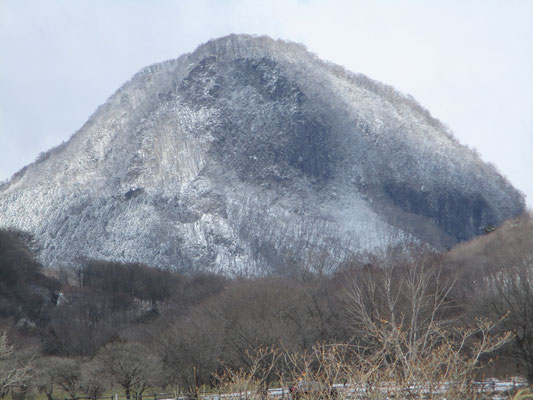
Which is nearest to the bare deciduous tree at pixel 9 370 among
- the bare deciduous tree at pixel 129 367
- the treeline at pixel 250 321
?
the treeline at pixel 250 321

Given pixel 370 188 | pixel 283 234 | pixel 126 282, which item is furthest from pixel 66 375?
pixel 370 188

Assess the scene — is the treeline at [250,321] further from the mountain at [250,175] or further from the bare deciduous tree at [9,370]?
the mountain at [250,175]

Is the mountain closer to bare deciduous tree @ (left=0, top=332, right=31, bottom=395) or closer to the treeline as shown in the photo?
the treeline

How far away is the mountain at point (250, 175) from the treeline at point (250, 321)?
2161 centimetres

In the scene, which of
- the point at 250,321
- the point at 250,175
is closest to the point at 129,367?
the point at 250,321

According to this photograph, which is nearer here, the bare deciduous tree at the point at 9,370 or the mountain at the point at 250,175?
the bare deciduous tree at the point at 9,370

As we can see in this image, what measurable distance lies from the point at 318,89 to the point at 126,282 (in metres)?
73.3

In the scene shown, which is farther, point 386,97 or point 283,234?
point 386,97

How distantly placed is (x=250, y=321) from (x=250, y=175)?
299ft

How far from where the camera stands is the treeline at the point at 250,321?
1115 inches

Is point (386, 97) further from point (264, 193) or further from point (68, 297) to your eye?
point (68, 297)

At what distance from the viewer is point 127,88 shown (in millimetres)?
163375

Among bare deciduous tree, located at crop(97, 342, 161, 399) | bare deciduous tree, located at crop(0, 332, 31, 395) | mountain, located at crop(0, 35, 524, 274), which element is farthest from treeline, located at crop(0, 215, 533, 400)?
mountain, located at crop(0, 35, 524, 274)

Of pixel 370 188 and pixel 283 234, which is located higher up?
pixel 370 188
